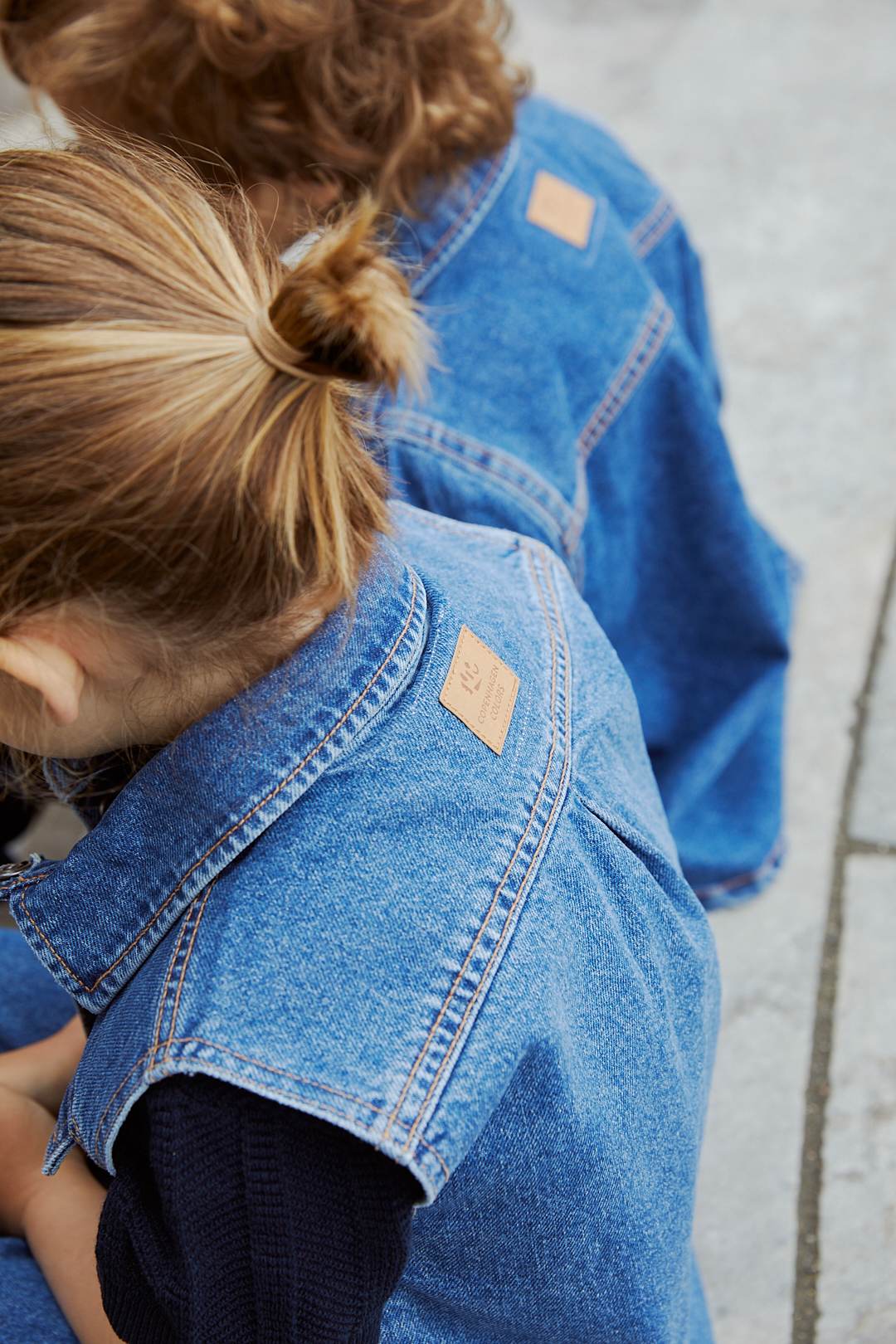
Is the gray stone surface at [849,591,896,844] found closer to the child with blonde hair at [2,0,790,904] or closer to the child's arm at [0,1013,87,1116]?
the child with blonde hair at [2,0,790,904]

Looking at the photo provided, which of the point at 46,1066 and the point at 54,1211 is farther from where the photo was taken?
the point at 46,1066

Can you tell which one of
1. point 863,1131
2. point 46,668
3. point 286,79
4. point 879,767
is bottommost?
point 863,1131

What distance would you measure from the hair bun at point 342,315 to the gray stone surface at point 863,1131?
101cm

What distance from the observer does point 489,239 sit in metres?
1.24

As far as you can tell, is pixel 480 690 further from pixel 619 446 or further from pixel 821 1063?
pixel 821 1063

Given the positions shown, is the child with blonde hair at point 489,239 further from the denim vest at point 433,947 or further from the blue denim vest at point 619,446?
the denim vest at point 433,947

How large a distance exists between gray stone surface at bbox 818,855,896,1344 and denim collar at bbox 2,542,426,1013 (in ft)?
2.73

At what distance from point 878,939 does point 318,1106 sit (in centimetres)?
99

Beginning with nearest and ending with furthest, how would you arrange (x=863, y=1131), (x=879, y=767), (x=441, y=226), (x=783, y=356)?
1. (x=441, y=226)
2. (x=863, y=1131)
3. (x=879, y=767)
4. (x=783, y=356)

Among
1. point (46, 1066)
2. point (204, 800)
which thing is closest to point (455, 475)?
point (204, 800)

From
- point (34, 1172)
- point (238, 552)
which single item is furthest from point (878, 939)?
point (238, 552)

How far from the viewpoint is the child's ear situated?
0.71m

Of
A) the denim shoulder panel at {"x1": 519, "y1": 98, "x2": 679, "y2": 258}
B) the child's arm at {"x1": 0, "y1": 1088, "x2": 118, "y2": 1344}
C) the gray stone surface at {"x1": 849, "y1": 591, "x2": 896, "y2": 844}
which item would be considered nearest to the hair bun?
the child's arm at {"x1": 0, "y1": 1088, "x2": 118, "y2": 1344}

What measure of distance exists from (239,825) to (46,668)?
0.47 ft
